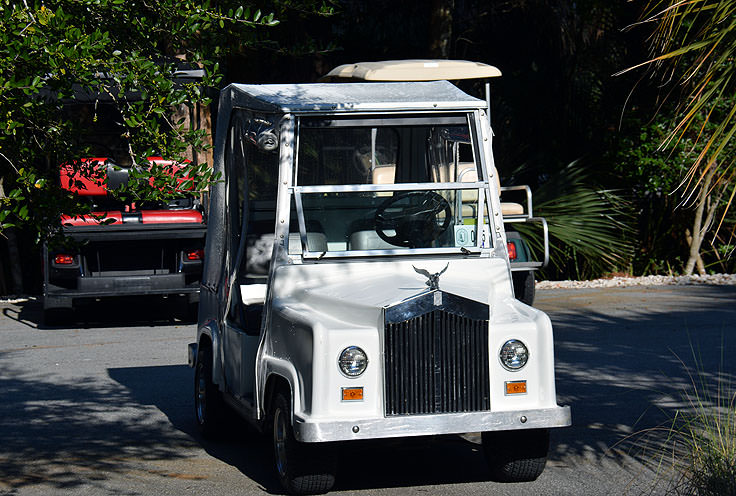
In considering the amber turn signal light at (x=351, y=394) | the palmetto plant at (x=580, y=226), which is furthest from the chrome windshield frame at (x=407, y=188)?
the palmetto plant at (x=580, y=226)

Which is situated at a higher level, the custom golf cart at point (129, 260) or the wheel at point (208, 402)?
the custom golf cart at point (129, 260)

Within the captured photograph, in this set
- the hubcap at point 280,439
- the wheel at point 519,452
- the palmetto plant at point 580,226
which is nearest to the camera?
the hubcap at point 280,439

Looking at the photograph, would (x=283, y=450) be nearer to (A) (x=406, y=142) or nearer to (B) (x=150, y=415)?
(A) (x=406, y=142)

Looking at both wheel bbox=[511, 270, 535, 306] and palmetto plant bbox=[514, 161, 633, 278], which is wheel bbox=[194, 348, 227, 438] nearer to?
wheel bbox=[511, 270, 535, 306]

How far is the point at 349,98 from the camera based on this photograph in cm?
670

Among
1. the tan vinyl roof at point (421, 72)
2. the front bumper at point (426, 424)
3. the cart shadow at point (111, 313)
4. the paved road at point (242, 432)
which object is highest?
the tan vinyl roof at point (421, 72)

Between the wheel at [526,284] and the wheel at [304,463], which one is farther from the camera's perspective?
the wheel at [526,284]

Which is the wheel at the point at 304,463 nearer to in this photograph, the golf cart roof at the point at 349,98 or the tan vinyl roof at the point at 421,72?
the golf cart roof at the point at 349,98

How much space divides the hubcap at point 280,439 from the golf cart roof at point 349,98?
1848mm

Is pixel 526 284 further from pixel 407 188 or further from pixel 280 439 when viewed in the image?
pixel 280 439

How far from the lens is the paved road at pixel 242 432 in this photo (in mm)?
6375

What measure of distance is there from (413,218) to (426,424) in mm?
1546

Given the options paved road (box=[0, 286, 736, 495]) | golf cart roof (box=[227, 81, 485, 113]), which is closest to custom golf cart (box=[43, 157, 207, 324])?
paved road (box=[0, 286, 736, 495])

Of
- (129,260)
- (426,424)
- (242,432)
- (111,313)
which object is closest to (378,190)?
(426,424)
